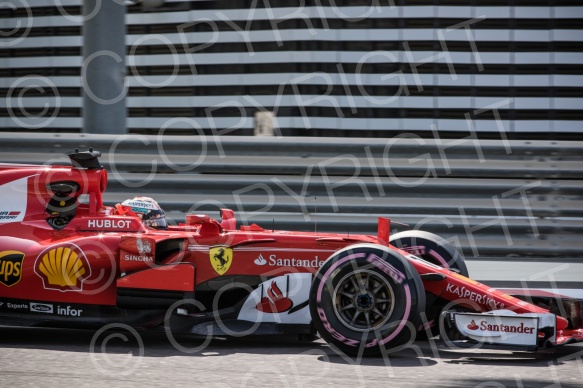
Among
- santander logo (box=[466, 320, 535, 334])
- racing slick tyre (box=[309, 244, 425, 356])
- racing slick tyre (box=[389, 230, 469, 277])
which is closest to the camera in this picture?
santander logo (box=[466, 320, 535, 334])

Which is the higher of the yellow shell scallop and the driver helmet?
the driver helmet

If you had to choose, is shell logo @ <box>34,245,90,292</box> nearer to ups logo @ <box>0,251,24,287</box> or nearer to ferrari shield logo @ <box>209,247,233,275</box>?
ups logo @ <box>0,251,24,287</box>

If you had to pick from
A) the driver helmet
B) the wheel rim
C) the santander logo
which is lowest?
the santander logo

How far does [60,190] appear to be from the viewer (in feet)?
21.5

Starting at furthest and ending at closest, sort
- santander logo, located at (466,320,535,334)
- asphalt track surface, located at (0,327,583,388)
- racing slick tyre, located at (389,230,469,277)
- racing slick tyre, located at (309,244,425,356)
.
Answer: racing slick tyre, located at (389,230,469,277)
racing slick tyre, located at (309,244,425,356)
santander logo, located at (466,320,535,334)
asphalt track surface, located at (0,327,583,388)

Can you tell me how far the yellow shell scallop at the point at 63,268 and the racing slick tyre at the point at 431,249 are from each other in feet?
7.38

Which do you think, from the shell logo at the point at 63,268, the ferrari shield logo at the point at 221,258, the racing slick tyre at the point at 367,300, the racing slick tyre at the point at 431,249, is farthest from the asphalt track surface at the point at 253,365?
the racing slick tyre at the point at 431,249

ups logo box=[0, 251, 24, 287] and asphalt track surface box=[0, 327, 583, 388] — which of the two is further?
ups logo box=[0, 251, 24, 287]

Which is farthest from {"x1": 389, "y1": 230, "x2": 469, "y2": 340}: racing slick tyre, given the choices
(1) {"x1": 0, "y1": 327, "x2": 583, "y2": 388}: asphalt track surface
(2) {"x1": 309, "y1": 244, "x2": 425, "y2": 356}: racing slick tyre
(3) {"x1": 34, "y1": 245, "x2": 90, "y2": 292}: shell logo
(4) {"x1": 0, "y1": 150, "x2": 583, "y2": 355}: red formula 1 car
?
(3) {"x1": 34, "y1": 245, "x2": 90, "y2": 292}: shell logo

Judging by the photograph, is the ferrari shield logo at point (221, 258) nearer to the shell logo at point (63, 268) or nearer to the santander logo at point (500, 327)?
the shell logo at point (63, 268)

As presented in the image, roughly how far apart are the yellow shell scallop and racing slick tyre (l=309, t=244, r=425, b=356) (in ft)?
5.05

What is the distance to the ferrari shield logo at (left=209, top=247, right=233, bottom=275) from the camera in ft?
19.6

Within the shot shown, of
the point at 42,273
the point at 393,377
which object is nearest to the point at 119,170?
the point at 42,273

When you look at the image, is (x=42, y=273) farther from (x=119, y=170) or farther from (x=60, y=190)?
(x=119, y=170)
